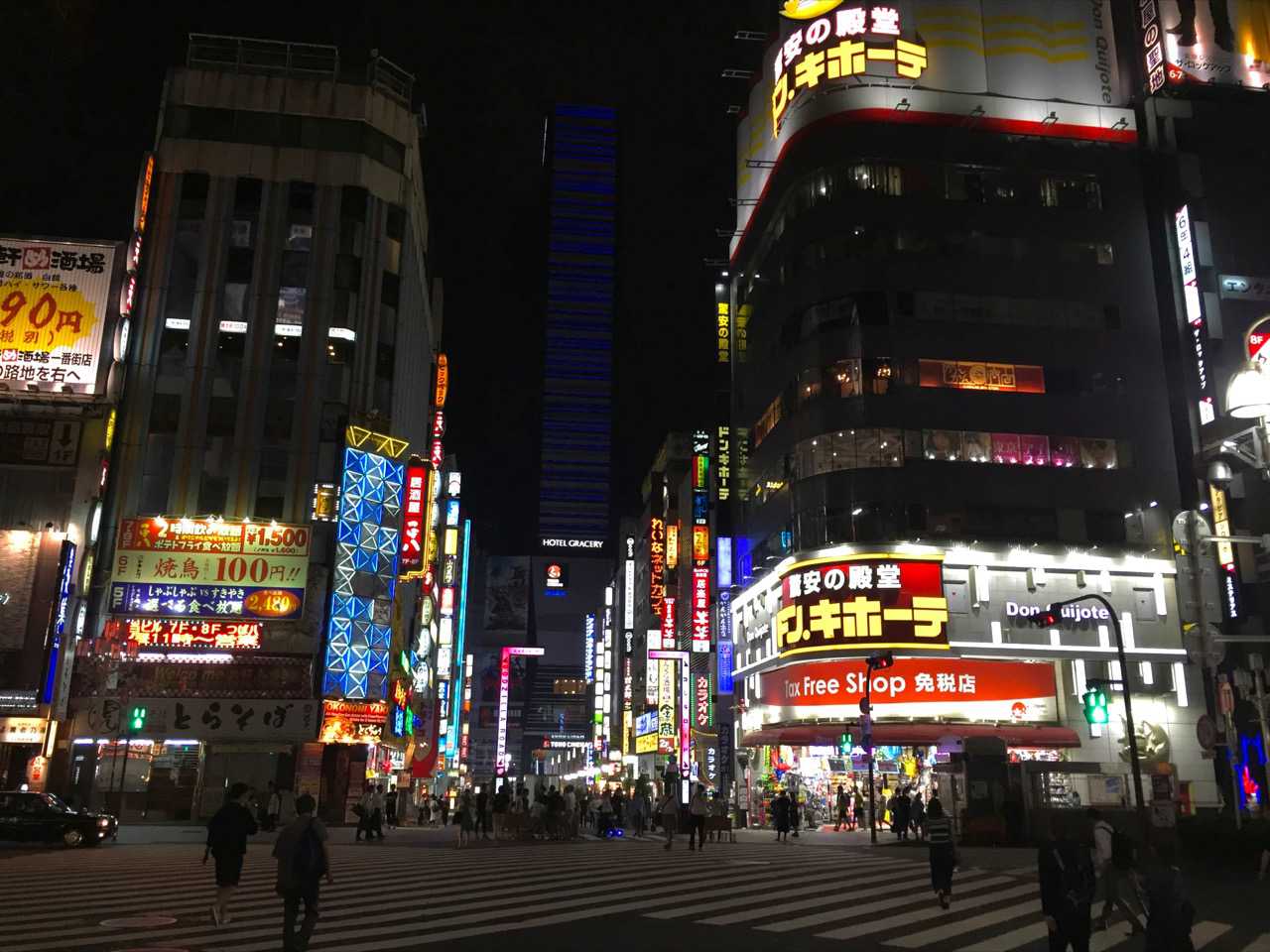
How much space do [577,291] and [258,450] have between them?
9941 centimetres

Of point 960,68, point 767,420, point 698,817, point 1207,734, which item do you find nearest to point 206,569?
point 698,817

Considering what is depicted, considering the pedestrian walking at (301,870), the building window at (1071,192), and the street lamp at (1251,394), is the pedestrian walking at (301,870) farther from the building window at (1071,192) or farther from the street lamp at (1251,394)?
the building window at (1071,192)

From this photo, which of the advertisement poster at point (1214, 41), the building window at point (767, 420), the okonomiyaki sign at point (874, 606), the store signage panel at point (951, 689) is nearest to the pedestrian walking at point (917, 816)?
the store signage panel at point (951, 689)

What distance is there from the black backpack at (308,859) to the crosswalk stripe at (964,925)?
6.58m

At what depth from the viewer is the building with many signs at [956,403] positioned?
35188 mm

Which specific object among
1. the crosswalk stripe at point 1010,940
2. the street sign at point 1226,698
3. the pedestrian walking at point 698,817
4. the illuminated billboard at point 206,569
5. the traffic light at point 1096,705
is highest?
the illuminated billboard at point 206,569

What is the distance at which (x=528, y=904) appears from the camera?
48.1 ft

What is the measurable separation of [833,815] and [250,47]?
1739 inches

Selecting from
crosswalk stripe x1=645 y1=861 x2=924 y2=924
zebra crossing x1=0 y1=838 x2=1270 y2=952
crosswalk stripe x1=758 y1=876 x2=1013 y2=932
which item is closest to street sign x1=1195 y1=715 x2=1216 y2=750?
zebra crossing x1=0 y1=838 x2=1270 y2=952

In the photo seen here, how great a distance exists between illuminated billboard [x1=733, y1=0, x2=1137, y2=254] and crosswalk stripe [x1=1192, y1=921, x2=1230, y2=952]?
31951 mm

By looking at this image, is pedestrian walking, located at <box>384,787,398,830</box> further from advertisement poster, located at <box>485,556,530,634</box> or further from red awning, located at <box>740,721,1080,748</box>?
advertisement poster, located at <box>485,556,530,634</box>

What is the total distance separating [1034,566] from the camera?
36062 millimetres

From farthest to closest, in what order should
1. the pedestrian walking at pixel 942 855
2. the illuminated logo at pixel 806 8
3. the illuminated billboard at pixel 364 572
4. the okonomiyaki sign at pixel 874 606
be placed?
the illuminated logo at pixel 806 8 → the illuminated billboard at pixel 364 572 → the okonomiyaki sign at pixel 874 606 → the pedestrian walking at pixel 942 855

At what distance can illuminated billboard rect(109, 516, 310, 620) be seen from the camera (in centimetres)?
3869
